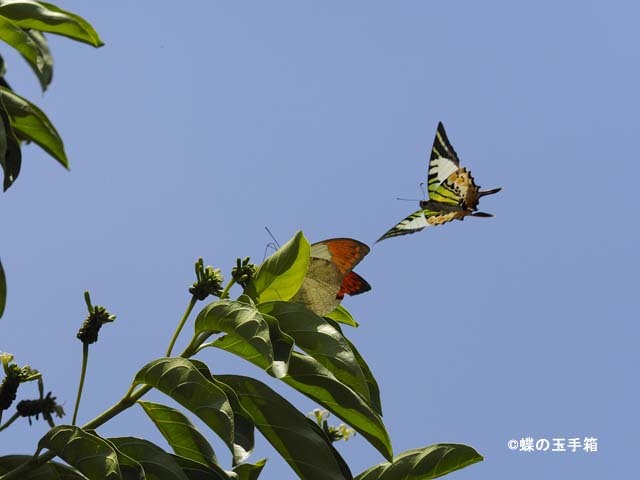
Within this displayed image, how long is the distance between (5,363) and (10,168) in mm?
621

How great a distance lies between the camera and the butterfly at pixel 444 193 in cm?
519

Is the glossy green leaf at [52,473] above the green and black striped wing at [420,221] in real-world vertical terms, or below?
below

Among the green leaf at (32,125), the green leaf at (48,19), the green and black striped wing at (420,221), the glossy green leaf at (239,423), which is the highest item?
the green and black striped wing at (420,221)

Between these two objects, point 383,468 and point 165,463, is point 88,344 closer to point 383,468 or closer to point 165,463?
point 165,463

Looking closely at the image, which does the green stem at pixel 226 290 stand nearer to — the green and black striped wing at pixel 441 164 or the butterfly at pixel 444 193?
the butterfly at pixel 444 193

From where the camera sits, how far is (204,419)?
2549 millimetres

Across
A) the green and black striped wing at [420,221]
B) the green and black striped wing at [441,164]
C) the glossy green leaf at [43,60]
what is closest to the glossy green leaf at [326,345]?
the glossy green leaf at [43,60]

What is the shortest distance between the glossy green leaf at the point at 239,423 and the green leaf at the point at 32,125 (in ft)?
2.99

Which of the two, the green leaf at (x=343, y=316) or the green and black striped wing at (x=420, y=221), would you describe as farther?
the green and black striped wing at (x=420, y=221)

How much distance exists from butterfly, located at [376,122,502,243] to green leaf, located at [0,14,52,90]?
225cm

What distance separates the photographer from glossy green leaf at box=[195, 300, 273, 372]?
2508 millimetres

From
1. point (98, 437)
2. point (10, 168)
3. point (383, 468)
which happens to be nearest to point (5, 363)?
point (98, 437)

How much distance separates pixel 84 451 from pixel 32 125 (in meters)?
1.15

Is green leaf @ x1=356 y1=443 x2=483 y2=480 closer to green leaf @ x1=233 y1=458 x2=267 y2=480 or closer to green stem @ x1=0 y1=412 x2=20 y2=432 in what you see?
green leaf @ x1=233 y1=458 x2=267 y2=480
